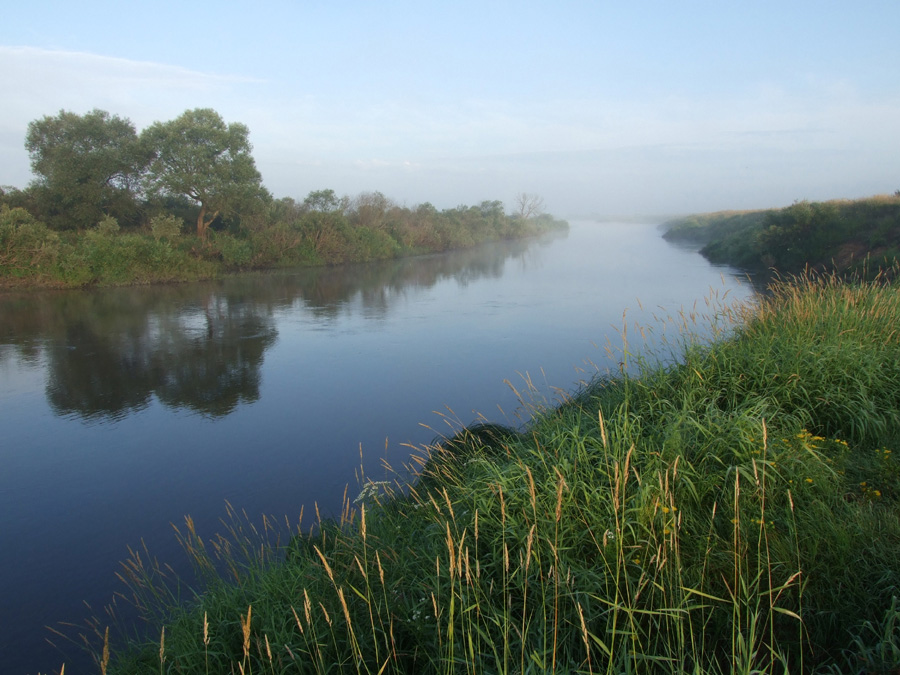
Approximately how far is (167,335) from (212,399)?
4915 millimetres

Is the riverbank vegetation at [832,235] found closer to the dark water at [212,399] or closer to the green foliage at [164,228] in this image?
the dark water at [212,399]

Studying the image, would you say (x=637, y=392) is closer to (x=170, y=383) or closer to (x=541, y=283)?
(x=170, y=383)

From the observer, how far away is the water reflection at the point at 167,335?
8.59m

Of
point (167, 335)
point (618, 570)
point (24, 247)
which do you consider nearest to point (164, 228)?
point (24, 247)

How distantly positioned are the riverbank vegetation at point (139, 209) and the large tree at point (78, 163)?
39 millimetres

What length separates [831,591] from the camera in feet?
7.62

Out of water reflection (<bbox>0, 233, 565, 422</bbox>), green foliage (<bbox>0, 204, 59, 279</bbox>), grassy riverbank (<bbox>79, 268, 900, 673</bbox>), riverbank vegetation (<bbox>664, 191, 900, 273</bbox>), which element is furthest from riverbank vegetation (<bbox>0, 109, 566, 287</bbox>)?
riverbank vegetation (<bbox>664, 191, 900, 273</bbox>)

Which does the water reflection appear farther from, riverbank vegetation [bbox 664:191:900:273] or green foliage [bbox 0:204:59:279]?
riverbank vegetation [bbox 664:191:900:273]

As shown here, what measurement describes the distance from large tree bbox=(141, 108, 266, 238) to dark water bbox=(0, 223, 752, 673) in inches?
251

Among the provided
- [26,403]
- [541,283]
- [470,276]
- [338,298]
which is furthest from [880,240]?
[26,403]

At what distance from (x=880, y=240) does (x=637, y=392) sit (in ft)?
55.3

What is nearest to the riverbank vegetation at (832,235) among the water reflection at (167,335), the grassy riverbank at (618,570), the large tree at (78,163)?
the water reflection at (167,335)

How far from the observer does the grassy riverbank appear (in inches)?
82.4

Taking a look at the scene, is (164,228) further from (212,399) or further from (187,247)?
(212,399)
